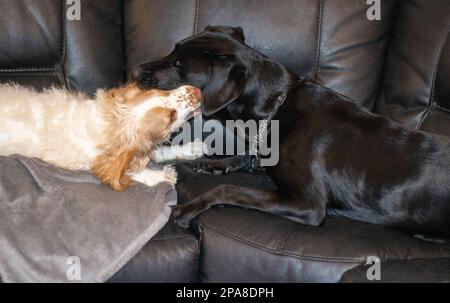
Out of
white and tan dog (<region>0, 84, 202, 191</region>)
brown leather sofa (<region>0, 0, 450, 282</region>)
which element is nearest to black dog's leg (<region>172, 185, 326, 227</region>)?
brown leather sofa (<region>0, 0, 450, 282</region>)

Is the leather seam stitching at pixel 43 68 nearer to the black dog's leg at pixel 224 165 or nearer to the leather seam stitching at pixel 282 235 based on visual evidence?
the black dog's leg at pixel 224 165

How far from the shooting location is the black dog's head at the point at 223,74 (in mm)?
1837

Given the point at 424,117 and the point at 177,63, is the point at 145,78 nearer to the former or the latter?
the point at 177,63

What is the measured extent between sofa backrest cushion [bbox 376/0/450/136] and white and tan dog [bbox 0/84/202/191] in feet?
3.08

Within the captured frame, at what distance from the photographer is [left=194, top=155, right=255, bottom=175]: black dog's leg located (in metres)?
2.20

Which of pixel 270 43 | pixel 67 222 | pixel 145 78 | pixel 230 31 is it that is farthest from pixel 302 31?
pixel 67 222

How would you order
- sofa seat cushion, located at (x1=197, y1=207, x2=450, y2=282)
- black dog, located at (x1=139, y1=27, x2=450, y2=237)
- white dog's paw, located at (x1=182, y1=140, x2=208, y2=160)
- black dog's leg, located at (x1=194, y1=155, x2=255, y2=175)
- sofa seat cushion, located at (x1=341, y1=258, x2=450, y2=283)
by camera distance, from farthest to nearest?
white dog's paw, located at (x1=182, y1=140, x2=208, y2=160) → black dog's leg, located at (x1=194, y1=155, x2=255, y2=175) → black dog, located at (x1=139, y1=27, x2=450, y2=237) → sofa seat cushion, located at (x1=197, y1=207, x2=450, y2=282) → sofa seat cushion, located at (x1=341, y1=258, x2=450, y2=283)

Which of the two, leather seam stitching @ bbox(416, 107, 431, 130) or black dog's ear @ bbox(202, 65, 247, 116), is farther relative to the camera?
A: leather seam stitching @ bbox(416, 107, 431, 130)

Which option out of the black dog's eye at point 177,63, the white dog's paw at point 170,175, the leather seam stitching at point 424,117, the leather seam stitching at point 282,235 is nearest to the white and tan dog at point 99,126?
the white dog's paw at point 170,175

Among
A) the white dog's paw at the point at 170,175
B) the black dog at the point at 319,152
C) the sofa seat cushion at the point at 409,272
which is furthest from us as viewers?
the white dog's paw at the point at 170,175

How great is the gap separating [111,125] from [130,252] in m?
0.61

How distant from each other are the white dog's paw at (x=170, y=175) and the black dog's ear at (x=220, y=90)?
1.28 ft

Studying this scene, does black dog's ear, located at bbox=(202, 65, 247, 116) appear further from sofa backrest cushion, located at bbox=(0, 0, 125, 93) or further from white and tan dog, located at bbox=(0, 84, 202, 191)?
sofa backrest cushion, located at bbox=(0, 0, 125, 93)

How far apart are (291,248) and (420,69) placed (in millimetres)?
1061
